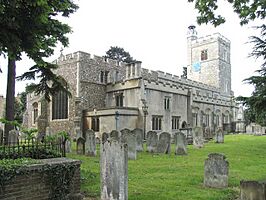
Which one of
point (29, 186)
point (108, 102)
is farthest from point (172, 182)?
point (108, 102)

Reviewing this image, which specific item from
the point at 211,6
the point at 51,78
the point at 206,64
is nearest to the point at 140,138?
the point at 51,78

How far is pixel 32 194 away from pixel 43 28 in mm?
4541

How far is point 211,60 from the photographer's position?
5562 cm

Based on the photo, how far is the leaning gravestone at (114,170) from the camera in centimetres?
588

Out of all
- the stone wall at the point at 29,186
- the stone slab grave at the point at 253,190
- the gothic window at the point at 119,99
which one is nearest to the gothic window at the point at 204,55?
the gothic window at the point at 119,99

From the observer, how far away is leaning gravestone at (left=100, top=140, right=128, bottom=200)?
5875 millimetres

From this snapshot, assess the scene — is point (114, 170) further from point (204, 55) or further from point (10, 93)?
point (204, 55)

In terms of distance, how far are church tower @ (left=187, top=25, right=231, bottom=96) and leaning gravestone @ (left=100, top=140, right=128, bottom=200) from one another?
5087 cm

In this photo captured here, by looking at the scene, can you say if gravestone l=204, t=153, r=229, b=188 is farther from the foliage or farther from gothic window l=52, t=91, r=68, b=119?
gothic window l=52, t=91, r=68, b=119

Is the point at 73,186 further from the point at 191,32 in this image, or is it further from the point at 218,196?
the point at 191,32

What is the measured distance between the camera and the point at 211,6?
29.1ft

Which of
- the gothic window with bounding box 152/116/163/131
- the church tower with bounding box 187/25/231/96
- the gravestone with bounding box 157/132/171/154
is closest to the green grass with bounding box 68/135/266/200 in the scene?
the gravestone with bounding box 157/132/171/154

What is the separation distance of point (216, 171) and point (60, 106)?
23447 millimetres

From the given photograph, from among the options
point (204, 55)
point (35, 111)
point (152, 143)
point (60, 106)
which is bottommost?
point (152, 143)
